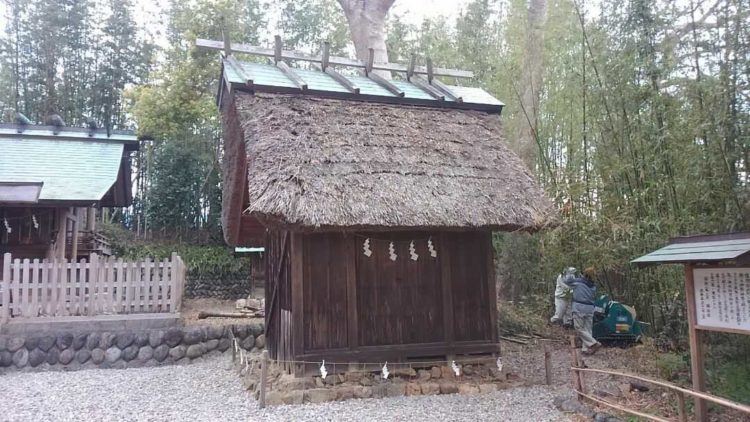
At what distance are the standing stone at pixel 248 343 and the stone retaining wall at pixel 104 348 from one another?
1.71 ft

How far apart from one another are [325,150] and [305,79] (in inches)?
79.1

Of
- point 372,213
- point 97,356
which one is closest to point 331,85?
point 372,213

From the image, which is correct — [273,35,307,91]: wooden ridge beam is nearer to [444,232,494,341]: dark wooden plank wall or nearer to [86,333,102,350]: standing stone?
[444,232,494,341]: dark wooden plank wall

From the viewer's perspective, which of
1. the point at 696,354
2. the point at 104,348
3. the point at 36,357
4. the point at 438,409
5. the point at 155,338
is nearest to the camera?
the point at 696,354

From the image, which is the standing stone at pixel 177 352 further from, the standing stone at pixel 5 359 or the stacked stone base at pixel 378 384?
the stacked stone base at pixel 378 384

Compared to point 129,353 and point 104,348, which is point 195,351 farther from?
point 104,348

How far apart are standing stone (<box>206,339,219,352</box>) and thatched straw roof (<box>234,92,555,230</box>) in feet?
13.7

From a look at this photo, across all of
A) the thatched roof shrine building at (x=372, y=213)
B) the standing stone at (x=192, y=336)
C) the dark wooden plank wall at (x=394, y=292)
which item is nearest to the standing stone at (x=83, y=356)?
the standing stone at (x=192, y=336)

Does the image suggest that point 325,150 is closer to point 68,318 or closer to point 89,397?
point 89,397

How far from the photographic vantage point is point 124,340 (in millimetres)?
7844

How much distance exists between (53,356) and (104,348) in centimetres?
69

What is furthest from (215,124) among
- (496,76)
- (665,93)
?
(665,93)

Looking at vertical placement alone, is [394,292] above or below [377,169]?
below

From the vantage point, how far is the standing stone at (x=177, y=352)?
803 cm
